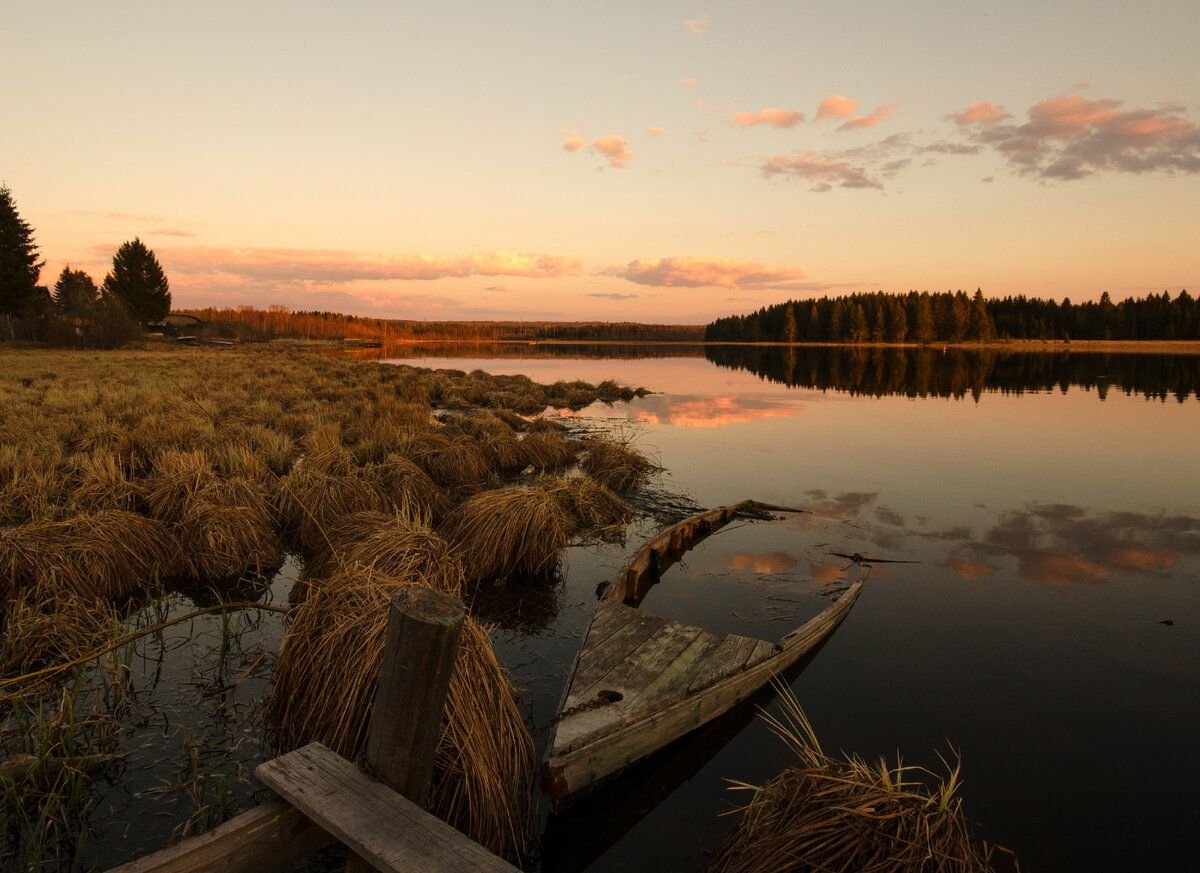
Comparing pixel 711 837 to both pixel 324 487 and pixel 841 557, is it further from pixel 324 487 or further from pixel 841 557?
pixel 324 487

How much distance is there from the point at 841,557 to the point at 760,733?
6.01 m

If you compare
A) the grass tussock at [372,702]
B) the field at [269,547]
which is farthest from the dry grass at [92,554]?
the grass tussock at [372,702]

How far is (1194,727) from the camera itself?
7117 millimetres

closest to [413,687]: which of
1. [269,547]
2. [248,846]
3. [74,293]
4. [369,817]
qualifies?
[369,817]

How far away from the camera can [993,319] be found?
140625 millimetres

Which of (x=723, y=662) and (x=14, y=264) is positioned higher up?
(x=14, y=264)

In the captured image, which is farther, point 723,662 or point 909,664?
point 909,664

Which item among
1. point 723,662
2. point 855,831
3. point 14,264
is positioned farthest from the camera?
point 14,264

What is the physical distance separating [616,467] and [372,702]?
12700 mm

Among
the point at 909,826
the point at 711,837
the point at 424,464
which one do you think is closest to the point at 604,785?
the point at 711,837

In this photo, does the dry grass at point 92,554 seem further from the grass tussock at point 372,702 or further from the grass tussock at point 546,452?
the grass tussock at point 546,452

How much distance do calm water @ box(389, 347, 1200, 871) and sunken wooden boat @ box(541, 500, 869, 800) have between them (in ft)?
1.53

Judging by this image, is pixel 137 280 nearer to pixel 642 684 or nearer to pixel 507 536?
pixel 507 536

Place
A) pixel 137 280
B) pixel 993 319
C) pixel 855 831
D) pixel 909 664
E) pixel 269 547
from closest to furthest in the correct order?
1. pixel 855 831
2. pixel 909 664
3. pixel 269 547
4. pixel 137 280
5. pixel 993 319
